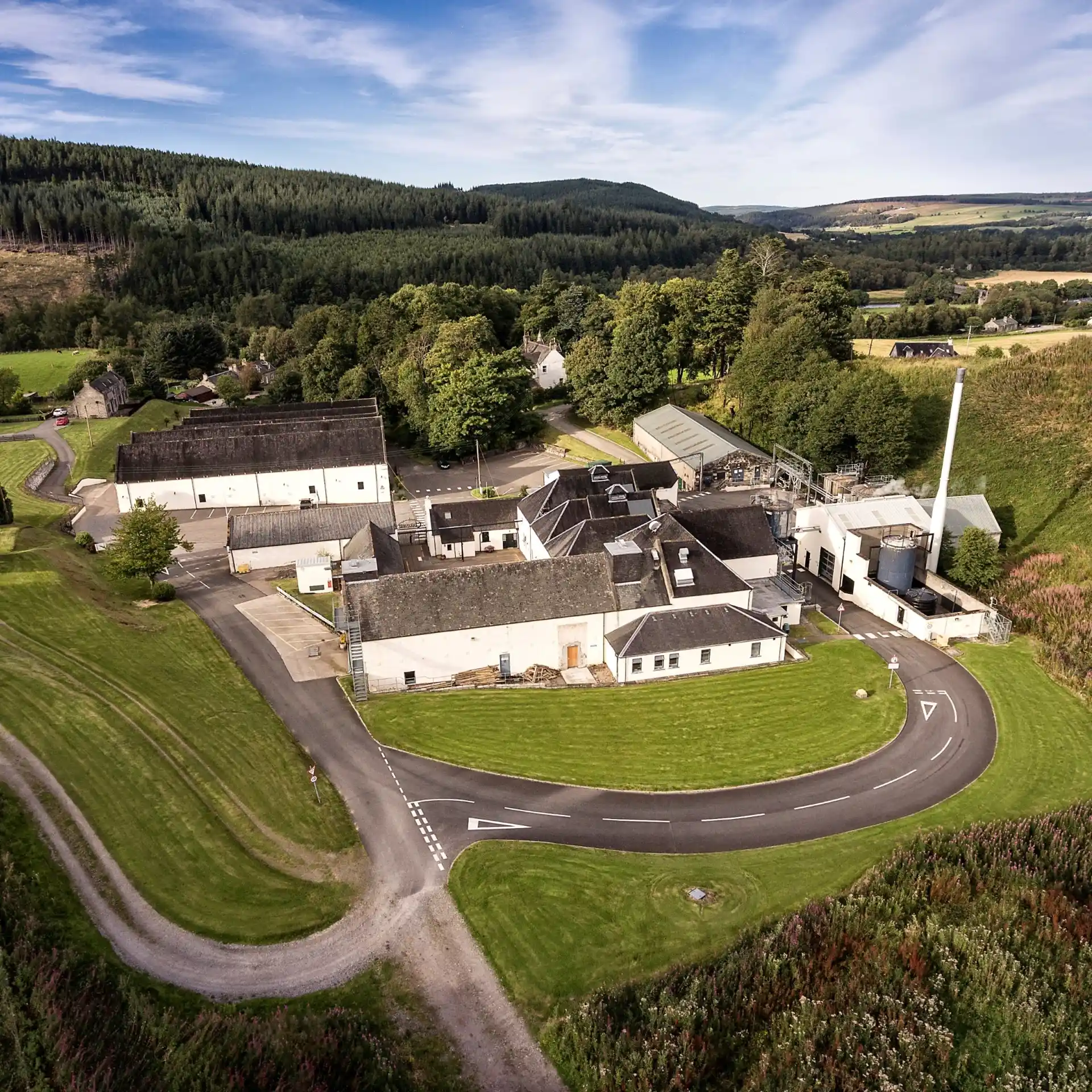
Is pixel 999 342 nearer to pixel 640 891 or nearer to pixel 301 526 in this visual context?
pixel 301 526

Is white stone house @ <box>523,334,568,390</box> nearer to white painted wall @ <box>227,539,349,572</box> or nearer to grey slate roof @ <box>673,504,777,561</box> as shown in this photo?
white painted wall @ <box>227,539,349,572</box>

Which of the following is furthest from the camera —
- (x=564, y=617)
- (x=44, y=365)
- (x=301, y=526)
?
(x=44, y=365)

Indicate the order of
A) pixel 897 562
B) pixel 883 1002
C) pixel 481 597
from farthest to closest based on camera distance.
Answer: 1. pixel 897 562
2. pixel 481 597
3. pixel 883 1002

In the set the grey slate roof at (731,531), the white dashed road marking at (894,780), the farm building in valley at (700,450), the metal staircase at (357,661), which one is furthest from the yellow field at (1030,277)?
the metal staircase at (357,661)

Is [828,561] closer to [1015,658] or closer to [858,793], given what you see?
[1015,658]

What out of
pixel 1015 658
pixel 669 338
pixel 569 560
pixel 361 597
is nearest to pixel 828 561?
pixel 1015 658

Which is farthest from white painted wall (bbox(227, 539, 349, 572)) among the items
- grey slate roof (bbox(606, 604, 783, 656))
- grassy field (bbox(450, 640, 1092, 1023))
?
grassy field (bbox(450, 640, 1092, 1023))

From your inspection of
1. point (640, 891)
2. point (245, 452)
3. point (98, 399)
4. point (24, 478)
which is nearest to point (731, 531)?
point (640, 891)
